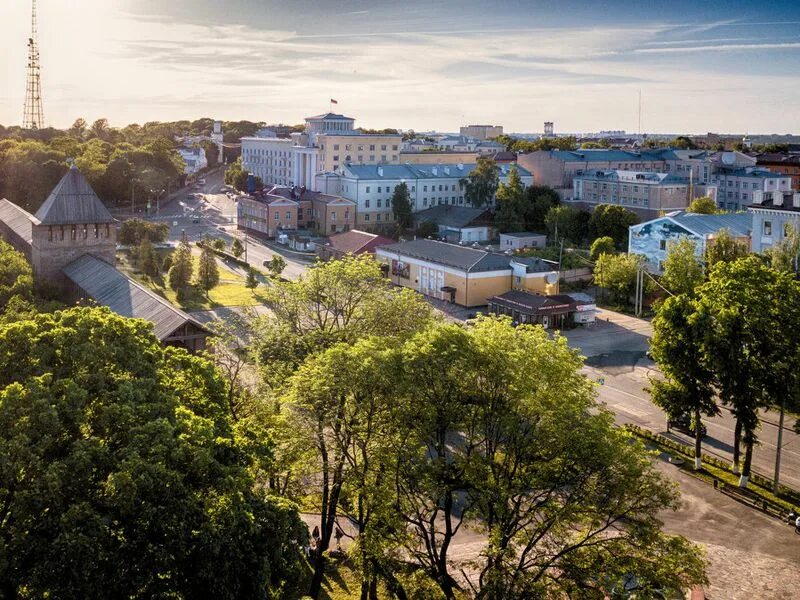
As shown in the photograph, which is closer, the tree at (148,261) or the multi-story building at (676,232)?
the tree at (148,261)

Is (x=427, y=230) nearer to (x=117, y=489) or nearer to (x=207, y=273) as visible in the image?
(x=207, y=273)

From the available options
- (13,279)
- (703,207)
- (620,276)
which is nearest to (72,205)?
(13,279)

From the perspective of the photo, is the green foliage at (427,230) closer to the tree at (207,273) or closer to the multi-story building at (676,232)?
the multi-story building at (676,232)

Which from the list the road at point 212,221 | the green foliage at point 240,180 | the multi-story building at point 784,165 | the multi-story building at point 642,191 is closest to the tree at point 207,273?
the road at point 212,221

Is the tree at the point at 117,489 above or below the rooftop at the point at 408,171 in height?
below

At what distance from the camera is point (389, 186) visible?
82.1 metres

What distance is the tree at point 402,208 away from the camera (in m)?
78.4

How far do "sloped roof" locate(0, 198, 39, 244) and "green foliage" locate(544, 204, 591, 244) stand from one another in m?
42.9

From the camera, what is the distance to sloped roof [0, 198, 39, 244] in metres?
42.0

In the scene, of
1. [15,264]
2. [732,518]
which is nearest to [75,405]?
[732,518]

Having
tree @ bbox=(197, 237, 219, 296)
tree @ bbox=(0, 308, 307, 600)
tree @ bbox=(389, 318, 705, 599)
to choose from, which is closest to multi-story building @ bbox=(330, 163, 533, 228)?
tree @ bbox=(197, 237, 219, 296)

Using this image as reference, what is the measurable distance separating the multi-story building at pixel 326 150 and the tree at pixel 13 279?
50.9 meters

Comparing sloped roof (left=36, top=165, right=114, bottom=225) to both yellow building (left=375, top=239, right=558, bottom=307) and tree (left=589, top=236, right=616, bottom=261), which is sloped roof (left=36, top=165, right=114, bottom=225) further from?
tree (left=589, top=236, right=616, bottom=261)

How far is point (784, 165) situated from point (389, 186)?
188 ft
